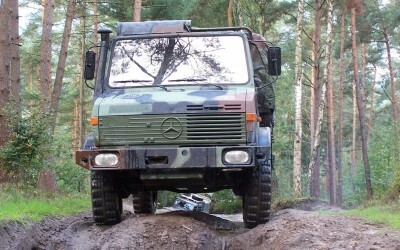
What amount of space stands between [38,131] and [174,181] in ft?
13.6

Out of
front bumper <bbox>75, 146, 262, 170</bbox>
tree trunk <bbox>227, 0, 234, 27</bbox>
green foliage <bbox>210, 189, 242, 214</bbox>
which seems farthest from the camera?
tree trunk <bbox>227, 0, 234, 27</bbox>

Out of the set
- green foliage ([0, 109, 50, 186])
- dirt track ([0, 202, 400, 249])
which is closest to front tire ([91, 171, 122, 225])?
dirt track ([0, 202, 400, 249])

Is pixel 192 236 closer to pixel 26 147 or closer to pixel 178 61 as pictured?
pixel 178 61

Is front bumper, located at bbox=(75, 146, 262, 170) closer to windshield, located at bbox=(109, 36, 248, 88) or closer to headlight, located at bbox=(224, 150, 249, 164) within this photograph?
headlight, located at bbox=(224, 150, 249, 164)

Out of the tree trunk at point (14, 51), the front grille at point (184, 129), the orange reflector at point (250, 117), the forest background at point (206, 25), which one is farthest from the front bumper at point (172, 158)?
the tree trunk at point (14, 51)

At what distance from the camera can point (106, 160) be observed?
7.44m

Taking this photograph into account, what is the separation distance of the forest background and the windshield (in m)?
1.07

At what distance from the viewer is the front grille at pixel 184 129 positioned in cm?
742

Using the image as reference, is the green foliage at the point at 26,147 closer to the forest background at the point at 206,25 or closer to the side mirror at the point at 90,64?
the forest background at the point at 206,25

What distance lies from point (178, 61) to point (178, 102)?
47.4 inches

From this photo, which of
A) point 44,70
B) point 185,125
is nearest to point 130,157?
point 185,125

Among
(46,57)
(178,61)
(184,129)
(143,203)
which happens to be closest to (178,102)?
(184,129)

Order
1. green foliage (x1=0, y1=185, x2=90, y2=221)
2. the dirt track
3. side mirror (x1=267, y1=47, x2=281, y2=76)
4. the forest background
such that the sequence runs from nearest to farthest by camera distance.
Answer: the dirt track < green foliage (x1=0, y1=185, x2=90, y2=221) < side mirror (x1=267, y1=47, x2=281, y2=76) < the forest background

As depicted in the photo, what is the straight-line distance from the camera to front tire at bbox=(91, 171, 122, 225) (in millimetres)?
8211
